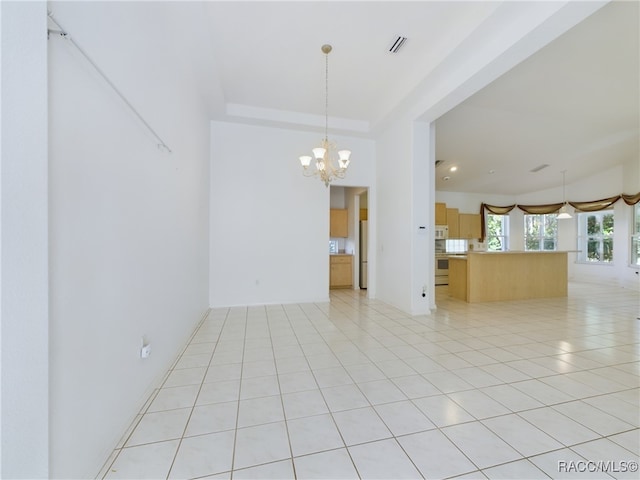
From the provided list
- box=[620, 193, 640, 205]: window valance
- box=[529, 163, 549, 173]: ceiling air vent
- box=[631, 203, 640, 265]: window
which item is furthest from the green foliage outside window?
box=[529, 163, 549, 173]: ceiling air vent

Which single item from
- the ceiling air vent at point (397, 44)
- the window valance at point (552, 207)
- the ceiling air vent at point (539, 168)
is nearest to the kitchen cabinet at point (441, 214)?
the window valance at point (552, 207)

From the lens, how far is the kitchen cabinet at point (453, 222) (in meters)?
8.41

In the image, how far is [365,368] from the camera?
2.46 metres

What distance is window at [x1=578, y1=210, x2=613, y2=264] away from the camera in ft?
24.7

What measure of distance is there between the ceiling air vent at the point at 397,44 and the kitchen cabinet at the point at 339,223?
401 centimetres

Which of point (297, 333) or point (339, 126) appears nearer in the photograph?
point (297, 333)

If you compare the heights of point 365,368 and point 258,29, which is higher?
point 258,29

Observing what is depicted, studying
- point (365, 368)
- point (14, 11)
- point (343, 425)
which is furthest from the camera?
point (365, 368)

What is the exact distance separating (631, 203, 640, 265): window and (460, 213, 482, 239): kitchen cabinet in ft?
11.1

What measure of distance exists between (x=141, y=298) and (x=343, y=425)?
1652 mm

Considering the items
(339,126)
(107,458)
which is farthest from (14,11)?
(339,126)

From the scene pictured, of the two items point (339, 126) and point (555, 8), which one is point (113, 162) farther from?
point (339, 126)

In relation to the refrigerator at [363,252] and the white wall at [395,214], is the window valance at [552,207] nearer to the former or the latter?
the refrigerator at [363,252]

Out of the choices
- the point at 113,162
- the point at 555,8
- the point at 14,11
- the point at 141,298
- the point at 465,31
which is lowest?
the point at 141,298
